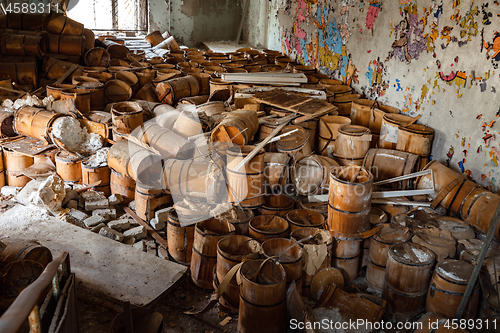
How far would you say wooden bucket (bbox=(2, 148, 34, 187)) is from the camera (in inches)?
245

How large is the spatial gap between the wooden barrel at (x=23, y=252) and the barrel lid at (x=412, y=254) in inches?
130

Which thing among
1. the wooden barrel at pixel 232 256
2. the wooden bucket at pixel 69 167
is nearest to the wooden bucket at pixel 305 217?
the wooden barrel at pixel 232 256

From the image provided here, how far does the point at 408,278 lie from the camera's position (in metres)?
3.69

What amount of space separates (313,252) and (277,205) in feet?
3.56

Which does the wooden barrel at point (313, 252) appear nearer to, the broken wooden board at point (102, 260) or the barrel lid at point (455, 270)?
A: the barrel lid at point (455, 270)

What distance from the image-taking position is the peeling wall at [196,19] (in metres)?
15.0

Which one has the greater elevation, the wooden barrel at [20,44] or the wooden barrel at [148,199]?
the wooden barrel at [20,44]

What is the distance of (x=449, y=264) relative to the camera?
3598mm

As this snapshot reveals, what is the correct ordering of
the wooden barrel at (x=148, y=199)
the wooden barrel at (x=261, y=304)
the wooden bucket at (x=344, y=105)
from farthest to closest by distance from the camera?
1. the wooden bucket at (x=344, y=105)
2. the wooden barrel at (x=148, y=199)
3. the wooden barrel at (x=261, y=304)

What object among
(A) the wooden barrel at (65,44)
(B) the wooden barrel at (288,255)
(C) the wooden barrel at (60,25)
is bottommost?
(B) the wooden barrel at (288,255)

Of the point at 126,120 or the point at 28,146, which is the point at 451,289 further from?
the point at 28,146

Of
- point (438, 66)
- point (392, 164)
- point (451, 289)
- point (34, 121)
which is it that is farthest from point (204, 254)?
point (34, 121)

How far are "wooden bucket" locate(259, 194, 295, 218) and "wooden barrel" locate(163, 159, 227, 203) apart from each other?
0.53 meters

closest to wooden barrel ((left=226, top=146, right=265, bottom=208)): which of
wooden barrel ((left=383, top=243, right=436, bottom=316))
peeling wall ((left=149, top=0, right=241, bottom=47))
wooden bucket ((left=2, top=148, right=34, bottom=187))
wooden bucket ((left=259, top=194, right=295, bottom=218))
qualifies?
wooden bucket ((left=259, top=194, right=295, bottom=218))
